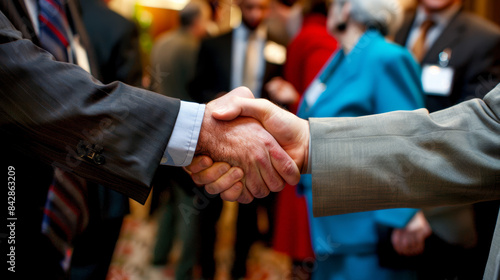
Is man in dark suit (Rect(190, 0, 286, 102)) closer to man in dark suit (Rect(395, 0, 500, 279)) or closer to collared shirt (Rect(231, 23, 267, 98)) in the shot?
collared shirt (Rect(231, 23, 267, 98))

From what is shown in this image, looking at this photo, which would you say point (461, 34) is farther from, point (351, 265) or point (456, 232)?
point (351, 265)

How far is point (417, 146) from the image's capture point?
101cm

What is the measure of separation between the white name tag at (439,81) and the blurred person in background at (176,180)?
1341mm

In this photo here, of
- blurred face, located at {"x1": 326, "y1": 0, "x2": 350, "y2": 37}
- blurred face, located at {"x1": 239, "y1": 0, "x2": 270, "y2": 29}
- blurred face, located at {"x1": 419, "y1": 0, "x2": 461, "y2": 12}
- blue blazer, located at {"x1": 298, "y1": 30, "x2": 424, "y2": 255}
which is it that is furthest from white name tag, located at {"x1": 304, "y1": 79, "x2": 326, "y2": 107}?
blurred face, located at {"x1": 239, "y1": 0, "x2": 270, "y2": 29}

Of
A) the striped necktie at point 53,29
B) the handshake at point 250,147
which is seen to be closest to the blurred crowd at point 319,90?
the handshake at point 250,147

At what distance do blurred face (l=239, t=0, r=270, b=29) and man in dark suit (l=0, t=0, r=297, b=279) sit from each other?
5.16 ft

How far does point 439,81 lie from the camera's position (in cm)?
186

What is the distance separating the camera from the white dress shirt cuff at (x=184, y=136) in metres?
1.06

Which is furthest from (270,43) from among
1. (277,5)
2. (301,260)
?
(301,260)

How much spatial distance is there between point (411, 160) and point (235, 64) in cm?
165

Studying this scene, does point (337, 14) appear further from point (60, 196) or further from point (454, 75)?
point (60, 196)

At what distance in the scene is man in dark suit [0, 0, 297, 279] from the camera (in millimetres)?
906

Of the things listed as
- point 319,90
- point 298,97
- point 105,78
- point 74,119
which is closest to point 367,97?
point 319,90

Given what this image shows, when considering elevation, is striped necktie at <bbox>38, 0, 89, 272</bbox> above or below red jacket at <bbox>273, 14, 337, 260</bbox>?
above
